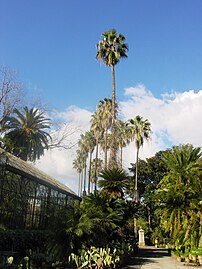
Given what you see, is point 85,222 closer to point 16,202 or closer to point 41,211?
point 16,202

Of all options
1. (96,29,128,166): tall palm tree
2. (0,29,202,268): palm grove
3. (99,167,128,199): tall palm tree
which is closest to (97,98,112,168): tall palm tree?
(0,29,202,268): palm grove

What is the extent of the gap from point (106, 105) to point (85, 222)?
2804 cm

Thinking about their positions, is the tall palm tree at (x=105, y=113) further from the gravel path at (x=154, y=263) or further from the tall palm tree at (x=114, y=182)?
the gravel path at (x=154, y=263)

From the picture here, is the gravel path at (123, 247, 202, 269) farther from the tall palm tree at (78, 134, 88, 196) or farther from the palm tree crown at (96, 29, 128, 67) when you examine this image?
the tall palm tree at (78, 134, 88, 196)

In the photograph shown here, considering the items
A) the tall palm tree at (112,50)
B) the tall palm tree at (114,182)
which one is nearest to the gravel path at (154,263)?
the tall palm tree at (114,182)

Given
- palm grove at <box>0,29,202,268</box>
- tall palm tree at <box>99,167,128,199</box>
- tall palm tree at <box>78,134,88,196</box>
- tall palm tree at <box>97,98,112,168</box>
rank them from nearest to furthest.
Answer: palm grove at <box>0,29,202,268</box>, tall palm tree at <box>99,167,128,199</box>, tall palm tree at <box>97,98,112,168</box>, tall palm tree at <box>78,134,88,196</box>

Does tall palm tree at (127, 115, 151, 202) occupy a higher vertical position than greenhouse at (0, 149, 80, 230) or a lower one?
higher

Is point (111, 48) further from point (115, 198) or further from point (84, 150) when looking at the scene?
point (84, 150)

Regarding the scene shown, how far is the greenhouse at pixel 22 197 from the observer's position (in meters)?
15.4

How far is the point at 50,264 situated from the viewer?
40.7 feet

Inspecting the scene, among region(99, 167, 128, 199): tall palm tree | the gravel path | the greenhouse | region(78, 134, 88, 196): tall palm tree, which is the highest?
region(78, 134, 88, 196): tall palm tree

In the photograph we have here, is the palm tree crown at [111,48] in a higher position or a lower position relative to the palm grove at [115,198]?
higher

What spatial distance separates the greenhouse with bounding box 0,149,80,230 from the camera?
50.4ft

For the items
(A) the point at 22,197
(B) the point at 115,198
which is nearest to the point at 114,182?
(B) the point at 115,198
